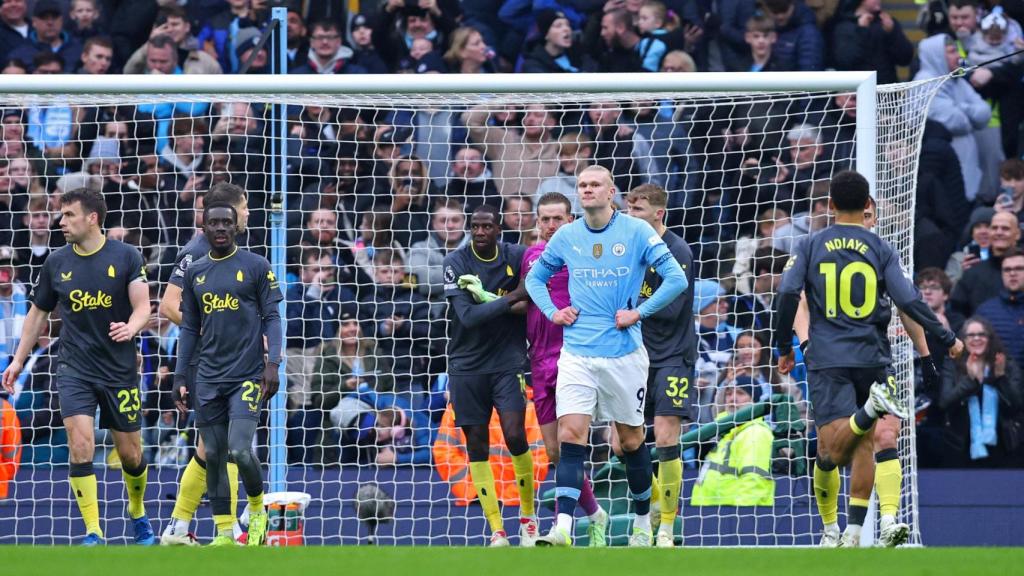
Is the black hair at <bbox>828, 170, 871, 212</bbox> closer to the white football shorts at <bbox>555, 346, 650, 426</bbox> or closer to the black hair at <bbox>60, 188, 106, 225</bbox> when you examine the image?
the white football shorts at <bbox>555, 346, 650, 426</bbox>

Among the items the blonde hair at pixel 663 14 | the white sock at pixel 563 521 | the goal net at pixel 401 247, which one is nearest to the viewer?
the white sock at pixel 563 521

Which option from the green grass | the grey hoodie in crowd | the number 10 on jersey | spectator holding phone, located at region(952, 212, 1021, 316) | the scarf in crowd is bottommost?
the green grass

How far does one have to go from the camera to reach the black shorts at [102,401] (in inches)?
378

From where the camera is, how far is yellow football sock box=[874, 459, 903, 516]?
8546mm

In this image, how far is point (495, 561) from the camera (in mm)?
6867

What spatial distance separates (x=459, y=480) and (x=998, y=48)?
6.03 m

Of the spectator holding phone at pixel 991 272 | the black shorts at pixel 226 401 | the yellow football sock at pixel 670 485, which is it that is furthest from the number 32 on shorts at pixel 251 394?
the spectator holding phone at pixel 991 272

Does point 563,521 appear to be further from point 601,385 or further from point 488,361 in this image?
point 488,361

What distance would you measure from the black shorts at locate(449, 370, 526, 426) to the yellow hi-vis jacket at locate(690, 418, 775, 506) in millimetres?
1679

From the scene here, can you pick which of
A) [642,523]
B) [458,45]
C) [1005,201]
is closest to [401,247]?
[458,45]

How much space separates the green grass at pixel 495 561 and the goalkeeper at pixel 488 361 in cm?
203

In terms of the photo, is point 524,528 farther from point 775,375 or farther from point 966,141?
point 966,141

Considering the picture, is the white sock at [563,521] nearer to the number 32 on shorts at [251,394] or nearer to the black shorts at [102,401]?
the number 32 on shorts at [251,394]

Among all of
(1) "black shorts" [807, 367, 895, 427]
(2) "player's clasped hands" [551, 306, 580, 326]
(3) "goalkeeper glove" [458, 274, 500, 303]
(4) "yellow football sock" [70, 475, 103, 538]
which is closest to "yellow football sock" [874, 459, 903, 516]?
(1) "black shorts" [807, 367, 895, 427]
